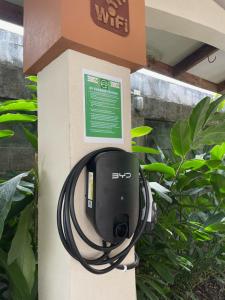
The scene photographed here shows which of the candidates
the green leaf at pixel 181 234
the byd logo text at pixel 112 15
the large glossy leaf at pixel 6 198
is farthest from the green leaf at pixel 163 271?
the byd logo text at pixel 112 15

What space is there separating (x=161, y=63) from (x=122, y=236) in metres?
2.66

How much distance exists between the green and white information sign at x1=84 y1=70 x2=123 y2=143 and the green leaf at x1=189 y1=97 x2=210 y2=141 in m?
0.43

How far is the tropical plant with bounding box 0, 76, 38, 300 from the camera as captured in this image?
692mm

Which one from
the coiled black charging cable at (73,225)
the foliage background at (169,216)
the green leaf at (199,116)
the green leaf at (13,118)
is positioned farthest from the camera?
the green leaf at (199,116)

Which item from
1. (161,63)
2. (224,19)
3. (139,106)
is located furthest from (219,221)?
(161,63)

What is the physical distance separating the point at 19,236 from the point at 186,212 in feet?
3.25

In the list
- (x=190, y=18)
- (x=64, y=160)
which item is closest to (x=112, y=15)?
(x=64, y=160)

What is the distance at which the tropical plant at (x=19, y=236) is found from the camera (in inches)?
27.3

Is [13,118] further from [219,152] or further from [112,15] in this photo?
[219,152]

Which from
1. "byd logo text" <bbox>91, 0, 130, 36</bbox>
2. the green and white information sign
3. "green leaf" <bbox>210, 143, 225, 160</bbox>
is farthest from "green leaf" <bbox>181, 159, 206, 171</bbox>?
"byd logo text" <bbox>91, 0, 130, 36</bbox>

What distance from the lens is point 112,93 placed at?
2.41 feet

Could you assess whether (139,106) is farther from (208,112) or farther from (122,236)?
(122,236)

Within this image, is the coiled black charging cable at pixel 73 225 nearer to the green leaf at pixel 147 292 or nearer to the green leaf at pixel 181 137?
the green leaf at pixel 147 292

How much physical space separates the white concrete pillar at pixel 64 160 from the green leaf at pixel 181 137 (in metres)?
0.40
